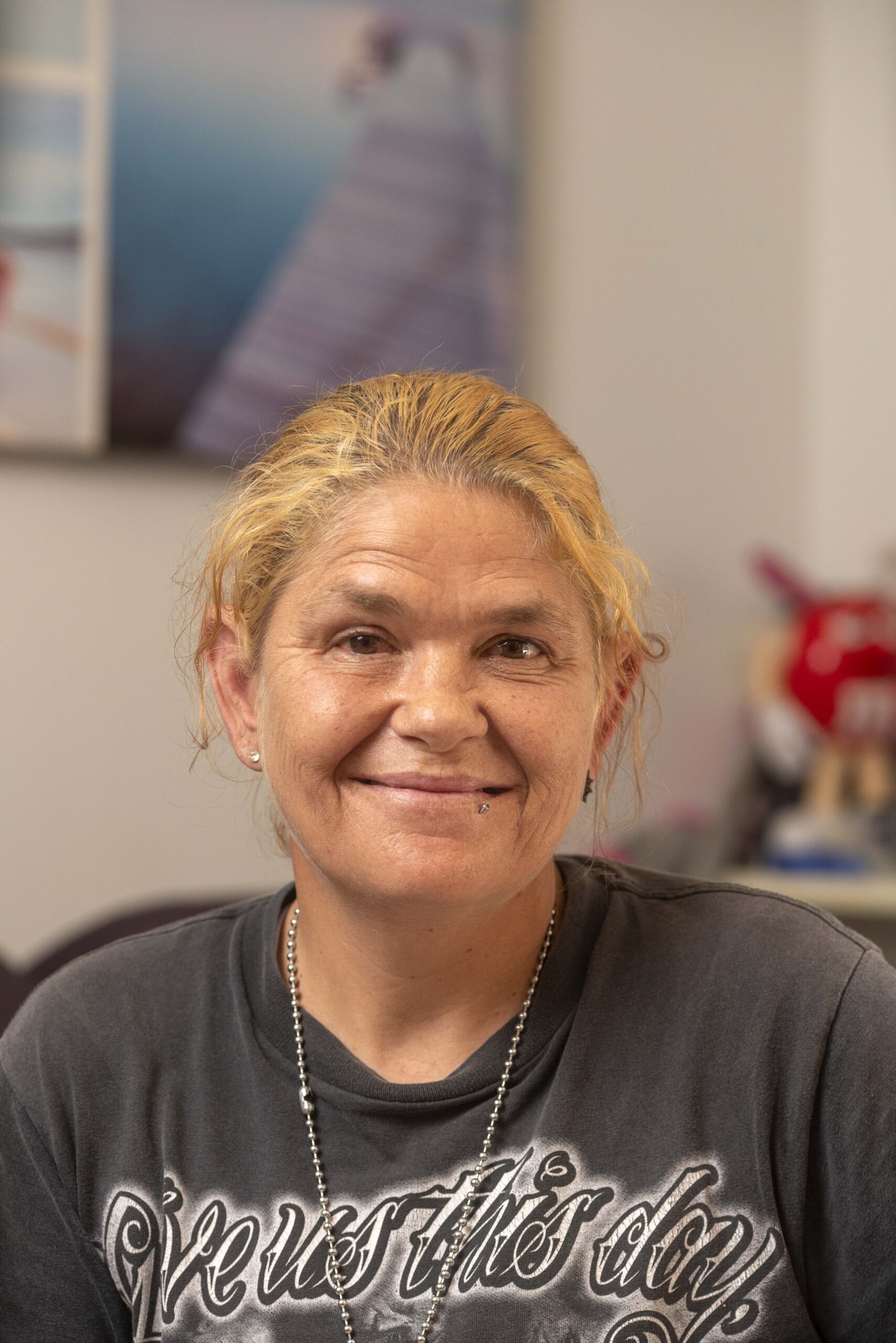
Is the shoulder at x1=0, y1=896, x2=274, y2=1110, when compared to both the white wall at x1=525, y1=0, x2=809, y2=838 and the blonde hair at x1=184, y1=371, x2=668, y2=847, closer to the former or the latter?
the blonde hair at x1=184, y1=371, x2=668, y2=847

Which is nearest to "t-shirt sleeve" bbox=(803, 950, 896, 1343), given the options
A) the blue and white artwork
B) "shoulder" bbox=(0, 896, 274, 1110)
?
"shoulder" bbox=(0, 896, 274, 1110)

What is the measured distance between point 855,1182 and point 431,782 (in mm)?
403

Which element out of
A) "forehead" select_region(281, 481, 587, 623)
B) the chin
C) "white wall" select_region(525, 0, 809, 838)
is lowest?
the chin

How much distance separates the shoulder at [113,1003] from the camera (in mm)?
1060

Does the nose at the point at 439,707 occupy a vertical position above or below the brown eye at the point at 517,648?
below

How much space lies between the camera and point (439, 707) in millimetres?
905

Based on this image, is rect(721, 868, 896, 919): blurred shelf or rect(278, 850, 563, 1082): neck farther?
rect(721, 868, 896, 919): blurred shelf

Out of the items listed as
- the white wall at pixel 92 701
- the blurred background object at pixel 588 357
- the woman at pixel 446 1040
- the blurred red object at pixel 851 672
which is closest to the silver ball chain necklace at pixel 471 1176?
the woman at pixel 446 1040

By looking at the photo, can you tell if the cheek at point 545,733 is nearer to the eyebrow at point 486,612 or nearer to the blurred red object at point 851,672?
the eyebrow at point 486,612

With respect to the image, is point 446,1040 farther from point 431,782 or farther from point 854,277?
point 854,277

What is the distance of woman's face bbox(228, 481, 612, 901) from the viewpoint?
917 mm

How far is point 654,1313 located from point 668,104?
2.28m

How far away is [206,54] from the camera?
2.23m

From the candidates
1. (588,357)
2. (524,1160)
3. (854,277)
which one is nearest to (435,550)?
(524,1160)
